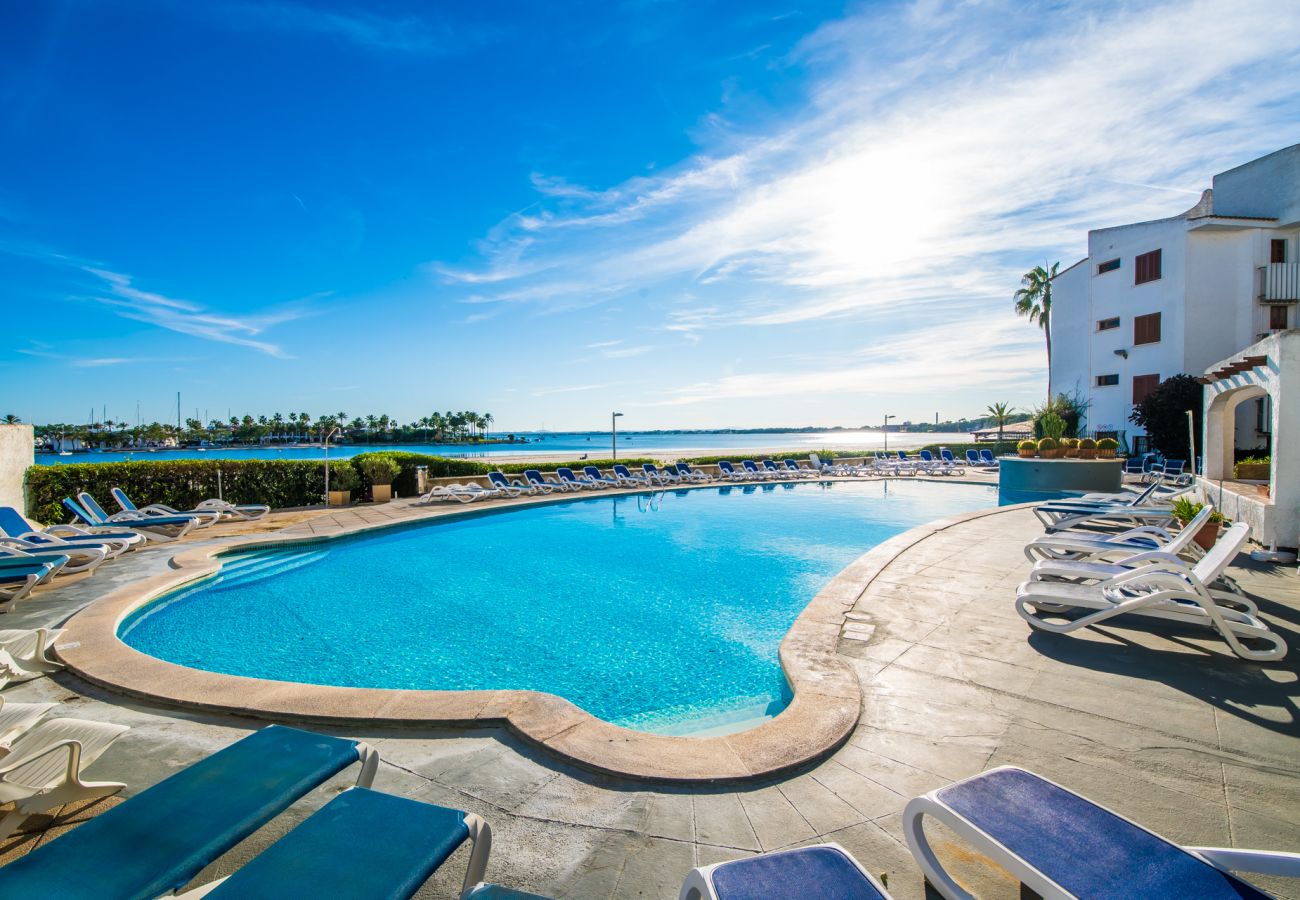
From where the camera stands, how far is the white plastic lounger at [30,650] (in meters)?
3.87

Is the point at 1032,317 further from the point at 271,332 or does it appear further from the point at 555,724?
the point at 271,332

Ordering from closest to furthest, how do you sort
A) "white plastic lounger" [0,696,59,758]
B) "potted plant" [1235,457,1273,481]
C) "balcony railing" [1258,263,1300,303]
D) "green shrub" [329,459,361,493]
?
"white plastic lounger" [0,696,59,758]
"potted plant" [1235,457,1273,481]
"green shrub" [329,459,361,493]
"balcony railing" [1258,263,1300,303]

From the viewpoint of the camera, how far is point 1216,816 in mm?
2348

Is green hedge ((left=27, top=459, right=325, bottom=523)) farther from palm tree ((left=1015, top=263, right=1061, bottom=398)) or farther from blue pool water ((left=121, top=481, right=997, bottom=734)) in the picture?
palm tree ((left=1015, top=263, right=1061, bottom=398))

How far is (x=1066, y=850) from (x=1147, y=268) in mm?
28770

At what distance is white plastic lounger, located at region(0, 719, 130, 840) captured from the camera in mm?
2168

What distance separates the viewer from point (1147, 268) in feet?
72.1

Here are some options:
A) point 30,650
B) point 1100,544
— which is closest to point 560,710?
point 30,650

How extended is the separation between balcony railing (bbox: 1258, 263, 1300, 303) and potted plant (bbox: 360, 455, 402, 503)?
95.7 ft

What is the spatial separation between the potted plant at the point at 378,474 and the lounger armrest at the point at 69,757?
44.6 ft

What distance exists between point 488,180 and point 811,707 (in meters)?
14.3

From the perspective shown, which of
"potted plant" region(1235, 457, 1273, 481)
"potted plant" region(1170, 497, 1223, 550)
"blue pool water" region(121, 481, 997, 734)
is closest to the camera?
"blue pool water" region(121, 481, 997, 734)

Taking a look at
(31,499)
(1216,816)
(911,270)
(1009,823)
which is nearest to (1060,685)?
(1216,816)

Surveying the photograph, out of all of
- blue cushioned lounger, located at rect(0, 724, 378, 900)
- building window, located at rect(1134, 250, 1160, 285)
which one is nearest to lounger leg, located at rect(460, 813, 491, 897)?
blue cushioned lounger, located at rect(0, 724, 378, 900)
